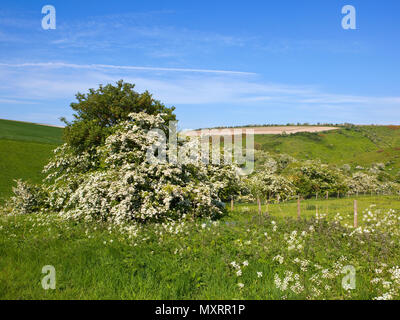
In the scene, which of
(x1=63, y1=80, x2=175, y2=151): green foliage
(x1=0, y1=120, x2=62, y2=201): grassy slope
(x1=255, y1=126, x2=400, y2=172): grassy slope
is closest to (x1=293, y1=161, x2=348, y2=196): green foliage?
(x1=63, y1=80, x2=175, y2=151): green foliage

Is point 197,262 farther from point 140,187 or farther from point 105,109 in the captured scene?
point 105,109

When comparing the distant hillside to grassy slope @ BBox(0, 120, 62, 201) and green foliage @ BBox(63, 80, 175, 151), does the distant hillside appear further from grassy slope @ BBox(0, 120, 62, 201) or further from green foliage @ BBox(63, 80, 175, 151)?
green foliage @ BBox(63, 80, 175, 151)

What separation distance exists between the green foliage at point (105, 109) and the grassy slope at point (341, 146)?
227 ft

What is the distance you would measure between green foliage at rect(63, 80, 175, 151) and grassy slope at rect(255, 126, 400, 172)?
69.0 m

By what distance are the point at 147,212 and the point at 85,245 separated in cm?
361

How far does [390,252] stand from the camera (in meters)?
8.73

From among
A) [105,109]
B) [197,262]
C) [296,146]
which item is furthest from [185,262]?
[296,146]

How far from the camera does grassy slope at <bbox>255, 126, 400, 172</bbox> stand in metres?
84.5

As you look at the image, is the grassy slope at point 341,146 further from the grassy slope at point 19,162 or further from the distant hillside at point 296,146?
the grassy slope at point 19,162

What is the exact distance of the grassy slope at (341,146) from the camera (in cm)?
8450

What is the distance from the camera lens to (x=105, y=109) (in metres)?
21.0

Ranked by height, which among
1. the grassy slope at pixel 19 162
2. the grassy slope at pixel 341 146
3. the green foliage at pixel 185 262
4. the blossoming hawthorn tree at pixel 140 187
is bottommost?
the green foliage at pixel 185 262

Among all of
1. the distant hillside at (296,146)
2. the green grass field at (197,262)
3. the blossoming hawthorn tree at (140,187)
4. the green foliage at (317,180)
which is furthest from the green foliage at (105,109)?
the green foliage at (317,180)
